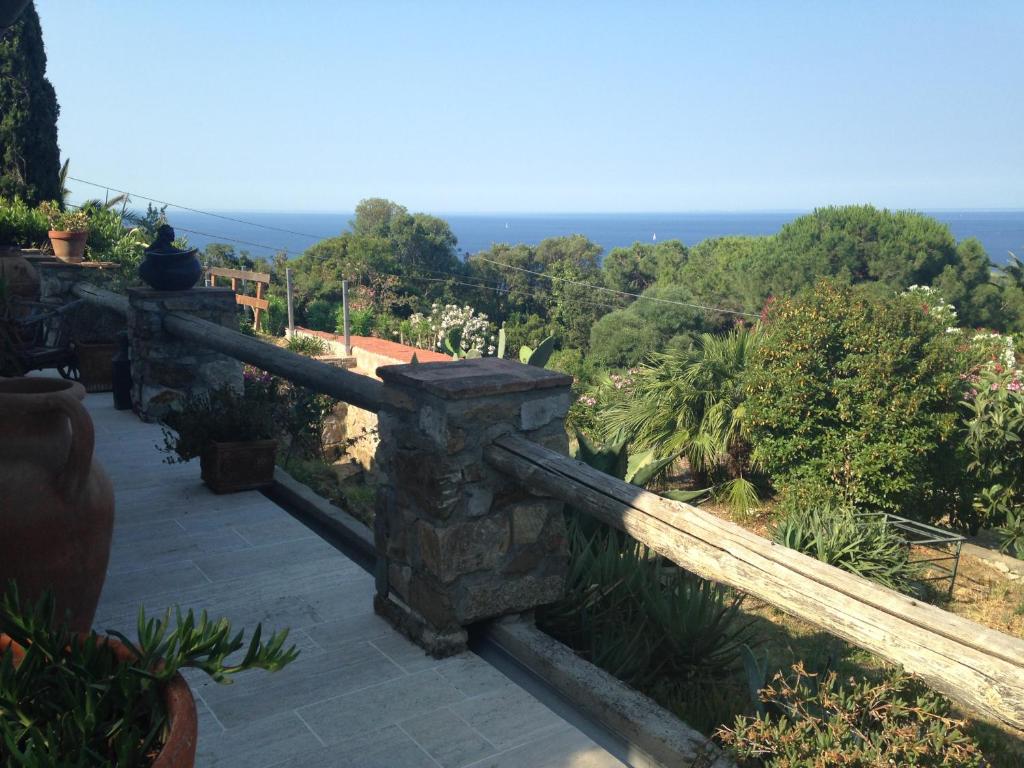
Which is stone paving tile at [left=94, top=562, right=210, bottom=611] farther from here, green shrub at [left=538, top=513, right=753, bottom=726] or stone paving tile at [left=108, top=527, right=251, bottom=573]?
green shrub at [left=538, top=513, right=753, bottom=726]

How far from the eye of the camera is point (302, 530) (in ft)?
16.2

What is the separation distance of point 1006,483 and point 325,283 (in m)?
29.9

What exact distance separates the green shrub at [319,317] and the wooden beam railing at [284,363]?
83.5ft

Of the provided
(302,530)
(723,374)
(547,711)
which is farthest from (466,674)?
(723,374)

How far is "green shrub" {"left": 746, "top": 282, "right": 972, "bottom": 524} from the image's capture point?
10.1 meters

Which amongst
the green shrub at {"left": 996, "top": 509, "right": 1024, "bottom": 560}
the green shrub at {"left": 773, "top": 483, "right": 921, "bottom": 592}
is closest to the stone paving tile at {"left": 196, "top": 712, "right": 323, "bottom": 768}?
the green shrub at {"left": 773, "top": 483, "right": 921, "bottom": 592}

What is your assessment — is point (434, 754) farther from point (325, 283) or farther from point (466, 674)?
point (325, 283)

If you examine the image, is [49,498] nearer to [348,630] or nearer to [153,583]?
[348,630]

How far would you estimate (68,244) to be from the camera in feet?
31.9

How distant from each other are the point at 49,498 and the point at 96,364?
5947mm

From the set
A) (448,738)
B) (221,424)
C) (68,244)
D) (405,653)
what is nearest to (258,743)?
(448,738)

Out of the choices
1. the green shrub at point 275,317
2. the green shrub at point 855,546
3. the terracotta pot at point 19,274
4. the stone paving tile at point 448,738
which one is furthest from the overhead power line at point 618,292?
the stone paving tile at point 448,738

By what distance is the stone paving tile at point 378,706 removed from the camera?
298 cm

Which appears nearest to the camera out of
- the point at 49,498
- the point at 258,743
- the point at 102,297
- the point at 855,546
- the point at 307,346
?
the point at 49,498
